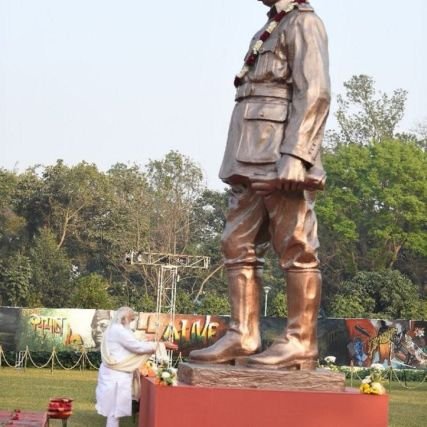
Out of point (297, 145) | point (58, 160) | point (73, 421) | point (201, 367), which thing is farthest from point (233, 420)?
point (58, 160)

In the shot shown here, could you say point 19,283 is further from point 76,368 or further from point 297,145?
point 297,145

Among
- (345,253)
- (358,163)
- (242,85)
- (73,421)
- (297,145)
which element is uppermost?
(358,163)

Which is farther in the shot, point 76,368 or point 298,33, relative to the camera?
point 76,368

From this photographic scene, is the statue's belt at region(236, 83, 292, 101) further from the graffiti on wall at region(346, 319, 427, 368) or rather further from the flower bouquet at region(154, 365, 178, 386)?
the graffiti on wall at region(346, 319, 427, 368)

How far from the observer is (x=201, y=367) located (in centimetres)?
659

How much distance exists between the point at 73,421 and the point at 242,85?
27.4 feet

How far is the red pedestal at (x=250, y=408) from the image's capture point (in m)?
6.42

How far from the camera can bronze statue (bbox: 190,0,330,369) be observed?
6758 millimetres

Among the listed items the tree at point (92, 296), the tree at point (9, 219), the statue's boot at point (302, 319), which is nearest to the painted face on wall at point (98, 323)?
the tree at point (92, 296)

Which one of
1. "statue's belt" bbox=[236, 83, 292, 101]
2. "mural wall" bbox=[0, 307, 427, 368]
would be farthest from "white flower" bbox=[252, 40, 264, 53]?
"mural wall" bbox=[0, 307, 427, 368]

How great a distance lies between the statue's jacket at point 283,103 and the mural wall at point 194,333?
22.7 m

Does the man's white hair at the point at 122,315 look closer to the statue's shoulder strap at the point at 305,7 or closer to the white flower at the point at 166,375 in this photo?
the white flower at the point at 166,375

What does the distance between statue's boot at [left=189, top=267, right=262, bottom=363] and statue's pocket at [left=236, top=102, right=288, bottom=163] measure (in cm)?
76

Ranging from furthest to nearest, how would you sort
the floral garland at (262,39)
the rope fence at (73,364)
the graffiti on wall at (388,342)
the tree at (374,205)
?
1. the tree at (374,205)
2. the graffiti on wall at (388,342)
3. the rope fence at (73,364)
4. the floral garland at (262,39)
